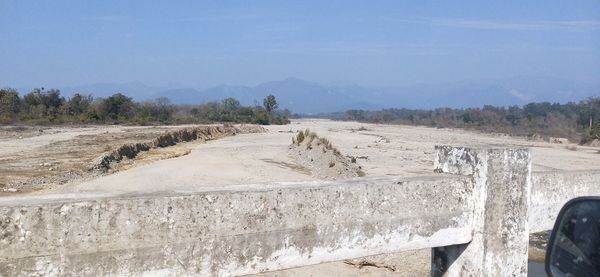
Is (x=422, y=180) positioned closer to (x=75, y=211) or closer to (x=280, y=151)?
(x=75, y=211)

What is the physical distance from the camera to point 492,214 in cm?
379

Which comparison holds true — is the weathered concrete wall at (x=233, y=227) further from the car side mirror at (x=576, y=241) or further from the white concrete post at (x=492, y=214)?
the car side mirror at (x=576, y=241)

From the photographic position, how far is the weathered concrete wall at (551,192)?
13.7 feet

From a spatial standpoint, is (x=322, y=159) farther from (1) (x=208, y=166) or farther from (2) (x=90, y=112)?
(2) (x=90, y=112)

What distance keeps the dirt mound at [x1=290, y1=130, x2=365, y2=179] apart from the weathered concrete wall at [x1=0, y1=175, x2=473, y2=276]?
13.2 m

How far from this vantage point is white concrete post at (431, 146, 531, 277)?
3.76m

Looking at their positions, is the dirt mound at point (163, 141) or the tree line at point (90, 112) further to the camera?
the tree line at point (90, 112)

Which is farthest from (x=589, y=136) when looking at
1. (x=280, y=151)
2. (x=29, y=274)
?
(x=29, y=274)

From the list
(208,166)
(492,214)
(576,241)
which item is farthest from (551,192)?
(208,166)

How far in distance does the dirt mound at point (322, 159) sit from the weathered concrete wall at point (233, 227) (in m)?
13.2

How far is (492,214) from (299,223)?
A: 1287 millimetres

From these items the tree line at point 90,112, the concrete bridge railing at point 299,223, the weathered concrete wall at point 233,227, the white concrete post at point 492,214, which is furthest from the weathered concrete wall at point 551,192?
the tree line at point 90,112

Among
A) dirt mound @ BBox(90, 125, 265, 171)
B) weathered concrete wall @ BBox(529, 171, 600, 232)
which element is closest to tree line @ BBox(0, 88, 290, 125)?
dirt mound @ BBox(90, 125, 265, 171)

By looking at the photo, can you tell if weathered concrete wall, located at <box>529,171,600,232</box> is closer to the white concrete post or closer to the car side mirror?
the white concrete post
